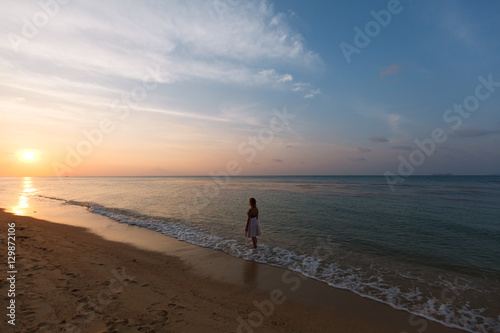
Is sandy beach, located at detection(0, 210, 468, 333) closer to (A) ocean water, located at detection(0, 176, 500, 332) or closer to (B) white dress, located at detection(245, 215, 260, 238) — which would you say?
(A) ocean water, located at detection(0, 176, 500, 332)

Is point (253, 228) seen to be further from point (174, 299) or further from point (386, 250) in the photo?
point (386, 250)

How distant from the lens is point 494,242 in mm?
12008

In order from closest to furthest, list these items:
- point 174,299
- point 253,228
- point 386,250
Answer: point 174,299 → point 253,228 → point 386,250

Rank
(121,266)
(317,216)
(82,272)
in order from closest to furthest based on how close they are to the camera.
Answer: (82,272) → (121,266) → (317,216)

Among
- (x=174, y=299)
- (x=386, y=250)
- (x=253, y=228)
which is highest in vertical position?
(x=253, y=228)

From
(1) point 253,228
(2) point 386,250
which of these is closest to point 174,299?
(1) point 253,228

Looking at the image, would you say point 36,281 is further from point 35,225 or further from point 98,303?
point 35,225

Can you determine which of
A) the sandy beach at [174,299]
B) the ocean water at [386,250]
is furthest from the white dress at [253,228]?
the sandy beach at [174,299]

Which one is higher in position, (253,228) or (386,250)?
(253,228)

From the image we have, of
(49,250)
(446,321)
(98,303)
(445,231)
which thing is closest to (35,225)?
(49,250)

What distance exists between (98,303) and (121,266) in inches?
109

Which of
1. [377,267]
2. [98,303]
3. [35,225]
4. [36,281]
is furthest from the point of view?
[35,225]

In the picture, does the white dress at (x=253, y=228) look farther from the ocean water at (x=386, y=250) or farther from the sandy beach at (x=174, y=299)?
the sandy beach at (x=174, y=299)

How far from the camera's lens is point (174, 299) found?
5.96m
